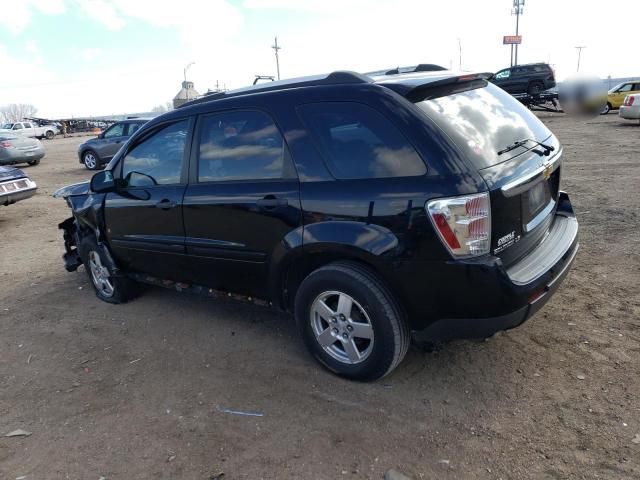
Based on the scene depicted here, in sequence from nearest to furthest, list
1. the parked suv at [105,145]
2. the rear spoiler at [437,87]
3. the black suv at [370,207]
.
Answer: the black suv at [370,207] < the rear spoiler at [437,87] < the parked suv at [105,145]

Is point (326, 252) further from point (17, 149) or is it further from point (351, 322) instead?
point (17, 149)

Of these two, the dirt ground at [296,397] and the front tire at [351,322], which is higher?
the front tire at [351,322]

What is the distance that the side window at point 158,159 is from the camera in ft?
12.9

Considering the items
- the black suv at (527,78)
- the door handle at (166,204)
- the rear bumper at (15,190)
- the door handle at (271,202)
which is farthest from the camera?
the black suv at (527,78)

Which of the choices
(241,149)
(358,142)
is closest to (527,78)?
(241,149)

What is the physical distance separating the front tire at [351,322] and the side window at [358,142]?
0.60 m

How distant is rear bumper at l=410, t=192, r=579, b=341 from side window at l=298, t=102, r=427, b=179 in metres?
0.64

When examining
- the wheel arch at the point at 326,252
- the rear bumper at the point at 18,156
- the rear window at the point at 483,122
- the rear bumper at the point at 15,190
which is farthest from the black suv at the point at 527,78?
the wheel arch at the point at 326,252

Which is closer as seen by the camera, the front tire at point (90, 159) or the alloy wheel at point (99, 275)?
the alloy wheel at point (99, 275)

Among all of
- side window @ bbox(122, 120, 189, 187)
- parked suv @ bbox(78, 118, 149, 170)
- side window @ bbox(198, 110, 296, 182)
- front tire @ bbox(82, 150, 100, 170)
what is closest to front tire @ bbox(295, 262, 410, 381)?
side window @ bbox(198, 110, 296, 182)

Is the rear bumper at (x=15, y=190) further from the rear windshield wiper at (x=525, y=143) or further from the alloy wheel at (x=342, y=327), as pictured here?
the rear windshield wiper at (x=525, y=143)

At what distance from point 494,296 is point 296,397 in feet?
4.52

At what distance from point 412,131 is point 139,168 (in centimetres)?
256

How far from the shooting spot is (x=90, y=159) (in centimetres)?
1672
